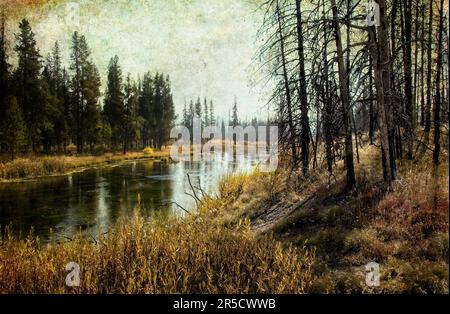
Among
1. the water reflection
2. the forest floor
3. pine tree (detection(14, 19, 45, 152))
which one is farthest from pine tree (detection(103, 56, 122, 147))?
the forest floor

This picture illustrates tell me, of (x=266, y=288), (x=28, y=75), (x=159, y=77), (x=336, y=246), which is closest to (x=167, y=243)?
(x=266, y=288)

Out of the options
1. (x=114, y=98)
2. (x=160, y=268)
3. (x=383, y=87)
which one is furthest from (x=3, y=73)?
(x=160, y=268)

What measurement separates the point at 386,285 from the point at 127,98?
175ft

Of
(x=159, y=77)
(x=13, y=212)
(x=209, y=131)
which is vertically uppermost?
(x=159, y=77)

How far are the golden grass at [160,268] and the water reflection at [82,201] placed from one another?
151 inches

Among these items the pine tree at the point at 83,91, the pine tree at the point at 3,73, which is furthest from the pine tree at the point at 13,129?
the pine tree at the point at 83,91

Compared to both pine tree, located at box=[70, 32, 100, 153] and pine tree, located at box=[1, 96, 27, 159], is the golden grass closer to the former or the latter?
pine tree, located at box=[1, 96, 27, 159]

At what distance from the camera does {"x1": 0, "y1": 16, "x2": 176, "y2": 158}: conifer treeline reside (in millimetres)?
36000

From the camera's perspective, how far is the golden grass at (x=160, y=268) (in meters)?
4.92

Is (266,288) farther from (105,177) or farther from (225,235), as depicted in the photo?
(105,177)

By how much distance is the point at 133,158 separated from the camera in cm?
4916

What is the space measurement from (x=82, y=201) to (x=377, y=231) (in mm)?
15272

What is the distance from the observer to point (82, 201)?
59.4 feet

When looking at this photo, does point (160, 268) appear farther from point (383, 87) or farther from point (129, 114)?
point (129, 114)
